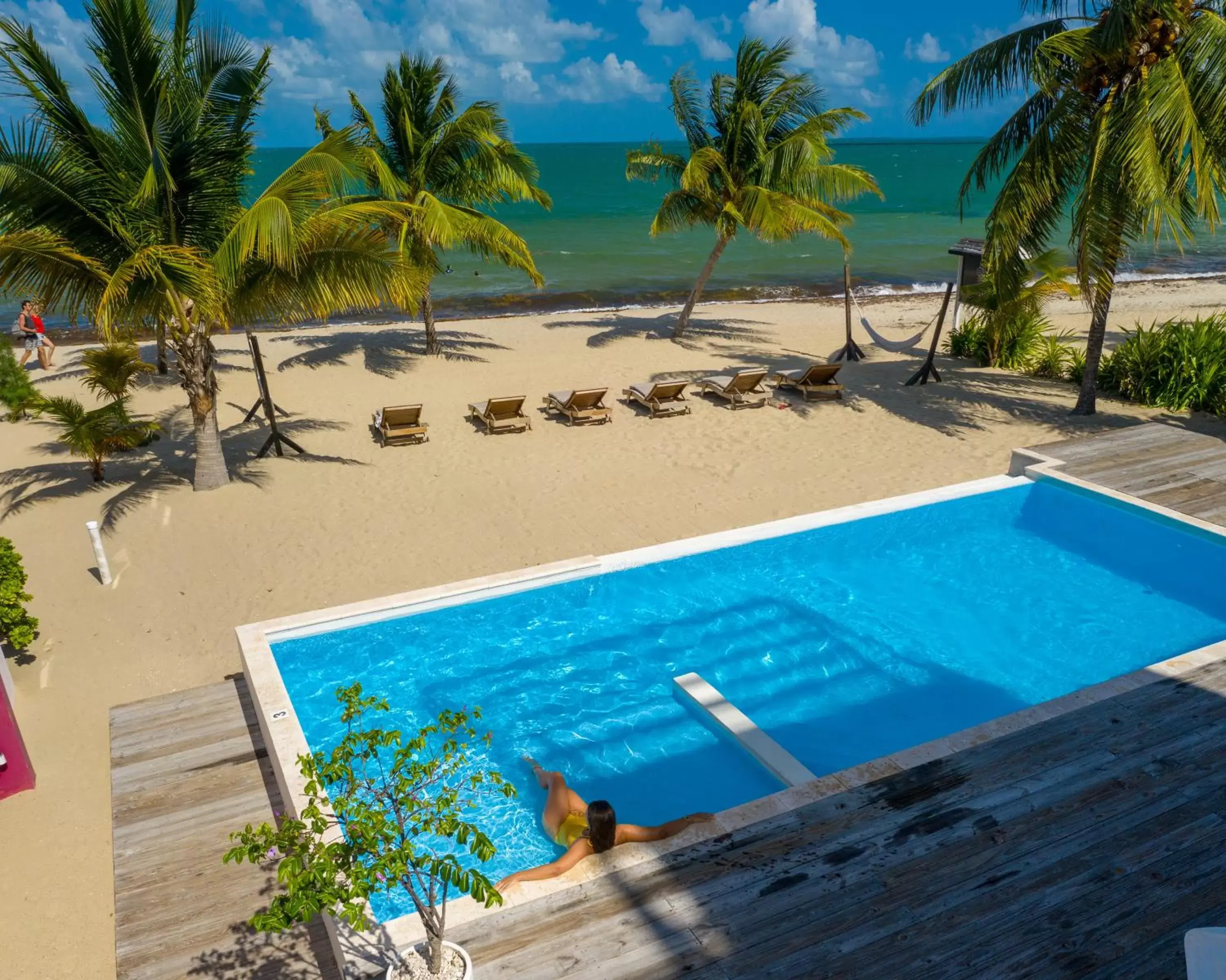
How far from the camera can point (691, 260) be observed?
1513 inches

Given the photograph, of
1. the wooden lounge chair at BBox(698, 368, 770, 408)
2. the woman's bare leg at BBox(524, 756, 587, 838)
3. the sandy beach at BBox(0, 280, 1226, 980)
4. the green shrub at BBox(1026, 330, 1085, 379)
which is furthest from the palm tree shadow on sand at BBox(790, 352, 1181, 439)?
the woman's bare leg at BBox(524, 756, 587, 838)

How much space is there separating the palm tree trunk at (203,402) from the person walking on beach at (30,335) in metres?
8.45

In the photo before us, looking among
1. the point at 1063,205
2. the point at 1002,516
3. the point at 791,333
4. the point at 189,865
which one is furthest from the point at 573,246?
the point at 189,865

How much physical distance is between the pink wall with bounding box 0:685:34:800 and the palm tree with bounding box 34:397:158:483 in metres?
5.09

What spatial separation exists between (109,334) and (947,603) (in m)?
8.16

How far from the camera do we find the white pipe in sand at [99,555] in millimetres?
8109

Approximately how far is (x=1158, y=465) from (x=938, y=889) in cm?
776

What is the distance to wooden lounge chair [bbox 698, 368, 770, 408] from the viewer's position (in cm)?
1365

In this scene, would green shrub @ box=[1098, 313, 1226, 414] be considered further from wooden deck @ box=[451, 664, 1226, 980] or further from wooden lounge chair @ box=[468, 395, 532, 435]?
wooden deck @ box=[451, 664, 1226, 980]

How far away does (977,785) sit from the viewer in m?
4.73

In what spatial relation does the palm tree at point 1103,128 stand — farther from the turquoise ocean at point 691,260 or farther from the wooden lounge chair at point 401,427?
the wooden lounge chair at point 401,427

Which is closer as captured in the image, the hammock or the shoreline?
the hammock

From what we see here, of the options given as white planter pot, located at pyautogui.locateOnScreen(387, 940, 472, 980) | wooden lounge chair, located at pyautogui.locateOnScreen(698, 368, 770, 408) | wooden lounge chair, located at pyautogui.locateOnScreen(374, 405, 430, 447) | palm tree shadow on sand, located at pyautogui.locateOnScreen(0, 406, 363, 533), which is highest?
wooden lounge chair, located at pyautogui.locateOnScreen(698, 368, 770, 408)

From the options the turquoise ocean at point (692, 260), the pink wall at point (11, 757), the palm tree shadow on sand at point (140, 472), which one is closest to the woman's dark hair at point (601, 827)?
the pink wall at point (11, 757)
